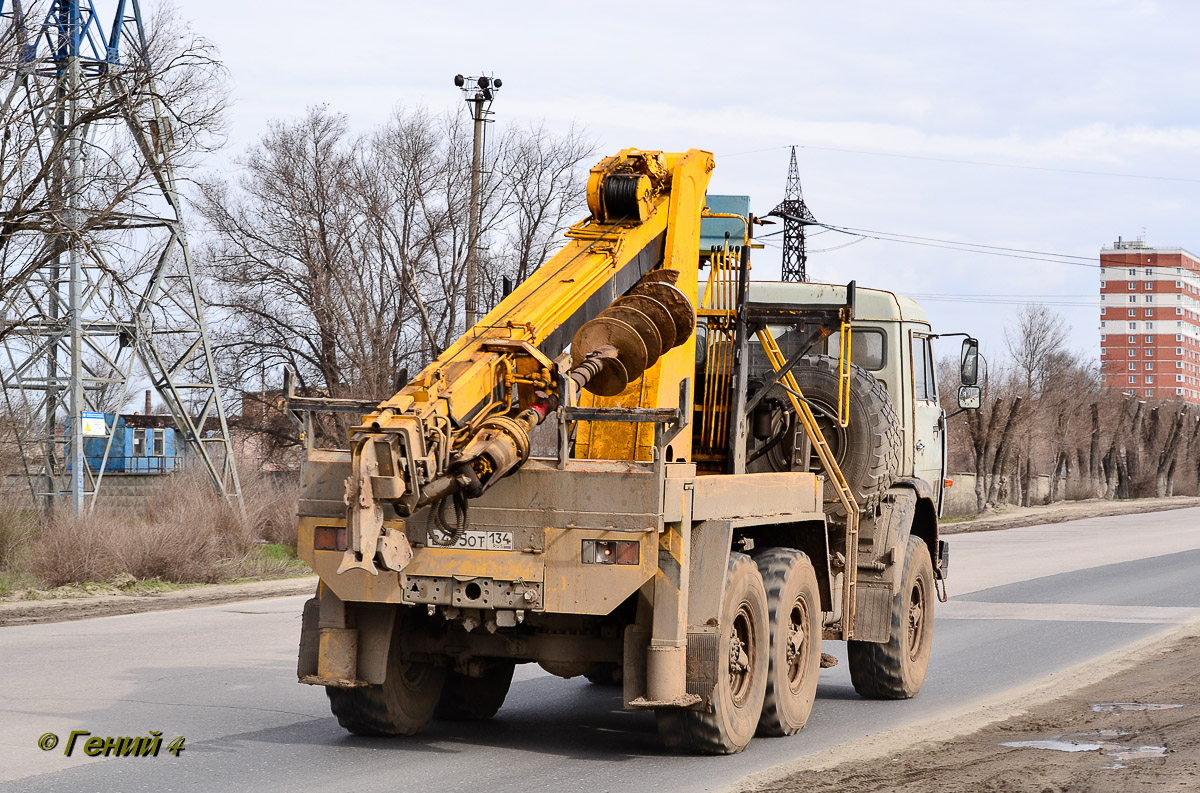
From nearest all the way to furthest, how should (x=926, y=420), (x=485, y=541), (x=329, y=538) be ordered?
(x=485, y=541)
(x=329, y=538)
(x=926, y=420)

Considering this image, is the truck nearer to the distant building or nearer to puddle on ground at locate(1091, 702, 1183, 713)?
puddle on ground at locate(1091, 702, 1183, 713)

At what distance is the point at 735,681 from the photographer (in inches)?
328

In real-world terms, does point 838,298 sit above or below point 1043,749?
above

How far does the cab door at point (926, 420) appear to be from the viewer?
11.9 meters

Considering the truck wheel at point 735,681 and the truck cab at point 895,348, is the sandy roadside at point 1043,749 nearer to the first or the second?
the truck wheel at point 735,681

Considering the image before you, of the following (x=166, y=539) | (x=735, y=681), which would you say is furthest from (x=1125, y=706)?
(x=166, y=539)

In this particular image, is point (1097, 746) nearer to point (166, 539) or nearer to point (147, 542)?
point (166, 539)

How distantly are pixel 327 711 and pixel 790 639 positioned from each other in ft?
10.4

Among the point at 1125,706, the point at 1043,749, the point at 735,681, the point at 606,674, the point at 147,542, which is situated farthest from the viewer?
the point at 147,542

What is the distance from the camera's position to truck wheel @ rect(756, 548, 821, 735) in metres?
8.67

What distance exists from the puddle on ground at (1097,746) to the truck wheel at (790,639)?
1285mm

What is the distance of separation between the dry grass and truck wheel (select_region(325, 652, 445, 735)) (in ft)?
40.3

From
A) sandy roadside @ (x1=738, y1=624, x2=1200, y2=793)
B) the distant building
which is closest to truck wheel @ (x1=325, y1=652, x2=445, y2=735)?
sandy roadside @ (x1=738, y1=624, x2=1200, y2=793)

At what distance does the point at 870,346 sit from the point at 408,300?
29008mm
